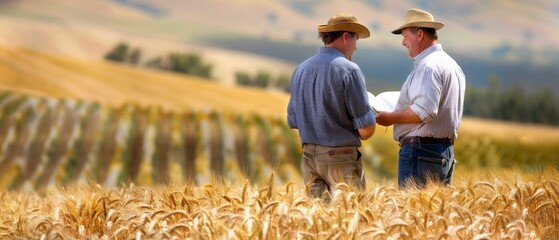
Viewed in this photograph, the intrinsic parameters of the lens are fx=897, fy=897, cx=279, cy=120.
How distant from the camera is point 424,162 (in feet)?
26.2

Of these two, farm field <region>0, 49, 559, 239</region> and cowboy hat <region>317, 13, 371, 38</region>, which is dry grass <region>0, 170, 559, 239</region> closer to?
farm field <region>0, 49, 559, 239</region>

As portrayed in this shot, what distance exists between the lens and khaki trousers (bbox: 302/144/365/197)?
7949 millimetres

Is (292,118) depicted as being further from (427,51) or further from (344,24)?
(427,51)

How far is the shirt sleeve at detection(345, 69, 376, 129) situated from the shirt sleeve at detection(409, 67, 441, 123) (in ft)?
1.29

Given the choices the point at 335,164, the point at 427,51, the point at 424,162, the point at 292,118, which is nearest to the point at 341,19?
the point at 427,51

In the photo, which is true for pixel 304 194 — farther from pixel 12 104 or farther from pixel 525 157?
pixel 12 104

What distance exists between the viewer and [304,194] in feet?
24.5

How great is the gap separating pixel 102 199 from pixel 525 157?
4161cm

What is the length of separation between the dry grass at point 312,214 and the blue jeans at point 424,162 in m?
0.26

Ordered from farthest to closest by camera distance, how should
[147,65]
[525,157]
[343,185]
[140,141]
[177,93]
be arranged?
1. [147,65]
2. [177,93]
3. [140,141]
4. [525,157]
5. [343,185]

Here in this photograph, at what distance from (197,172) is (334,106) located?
36379 mm

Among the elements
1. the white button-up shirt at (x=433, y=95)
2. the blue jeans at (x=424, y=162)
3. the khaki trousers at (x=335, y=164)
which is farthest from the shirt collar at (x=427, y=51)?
the khaki trousers at (x=335, y=164)

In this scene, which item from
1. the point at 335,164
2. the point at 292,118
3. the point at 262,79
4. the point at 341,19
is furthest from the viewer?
the point at 262,79

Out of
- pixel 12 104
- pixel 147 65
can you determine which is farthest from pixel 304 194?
pixel 147 65
